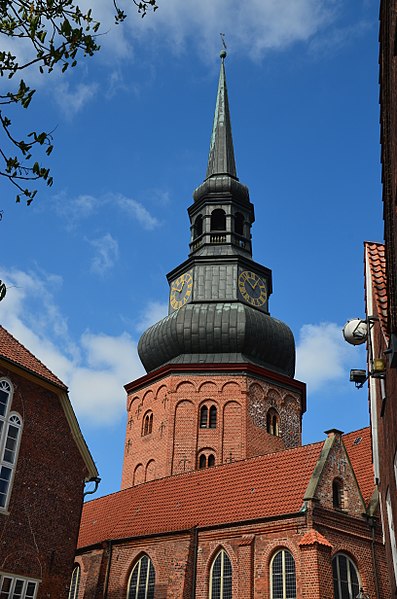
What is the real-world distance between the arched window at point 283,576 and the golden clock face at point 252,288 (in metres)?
20.2

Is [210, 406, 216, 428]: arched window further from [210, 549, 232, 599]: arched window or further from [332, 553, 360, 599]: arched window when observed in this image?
[332, 553, 360, 599]: arched window

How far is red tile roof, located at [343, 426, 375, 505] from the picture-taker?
26059 mm

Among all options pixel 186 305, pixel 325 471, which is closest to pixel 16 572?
pixel 325 471

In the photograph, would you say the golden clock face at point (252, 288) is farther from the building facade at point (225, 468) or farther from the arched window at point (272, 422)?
the arched window at point (272, 422)

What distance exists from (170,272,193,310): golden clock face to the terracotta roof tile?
2080 centimetres

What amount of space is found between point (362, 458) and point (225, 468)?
5503 mm

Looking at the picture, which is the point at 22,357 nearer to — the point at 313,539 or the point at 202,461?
the point at 313,539

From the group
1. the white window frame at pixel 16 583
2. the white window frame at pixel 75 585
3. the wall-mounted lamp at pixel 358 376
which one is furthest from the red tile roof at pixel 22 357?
the white window frame at pixel 75 585

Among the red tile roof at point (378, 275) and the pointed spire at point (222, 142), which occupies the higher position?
the pointed spire at point (222, 142)

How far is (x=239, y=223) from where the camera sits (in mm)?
45219

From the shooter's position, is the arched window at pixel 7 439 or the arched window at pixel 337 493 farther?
the arched window at pixel 337 493

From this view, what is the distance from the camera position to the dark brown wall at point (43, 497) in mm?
15875

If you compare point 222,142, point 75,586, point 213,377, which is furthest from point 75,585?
point 222,142

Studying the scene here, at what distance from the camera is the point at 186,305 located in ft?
131
